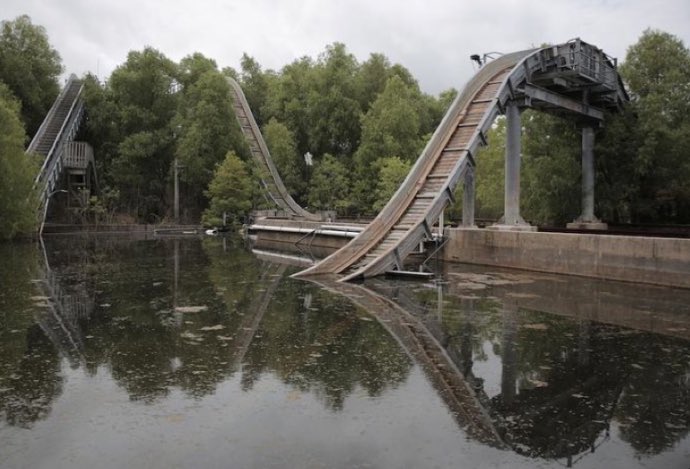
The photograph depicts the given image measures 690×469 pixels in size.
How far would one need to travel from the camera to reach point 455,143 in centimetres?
1975

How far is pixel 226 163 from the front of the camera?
141 ft

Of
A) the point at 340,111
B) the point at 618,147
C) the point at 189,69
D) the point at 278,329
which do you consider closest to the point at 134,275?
the point at 278,329

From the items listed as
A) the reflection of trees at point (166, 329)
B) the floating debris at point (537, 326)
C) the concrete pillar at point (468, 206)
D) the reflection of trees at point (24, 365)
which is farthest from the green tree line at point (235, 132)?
the reflection of trees at point (24, 365)

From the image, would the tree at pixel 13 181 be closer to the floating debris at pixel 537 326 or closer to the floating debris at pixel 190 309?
the floating debris at pixel 190 309

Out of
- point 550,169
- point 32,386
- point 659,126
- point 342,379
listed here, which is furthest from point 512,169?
point 32,386

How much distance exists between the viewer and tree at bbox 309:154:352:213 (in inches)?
1633

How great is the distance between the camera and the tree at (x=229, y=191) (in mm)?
42125

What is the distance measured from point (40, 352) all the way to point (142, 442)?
3686 mm

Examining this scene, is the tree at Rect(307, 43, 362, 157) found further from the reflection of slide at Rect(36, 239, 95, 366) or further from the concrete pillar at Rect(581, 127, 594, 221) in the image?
the reflection of slide at Rect(36, 239, 95, 366)

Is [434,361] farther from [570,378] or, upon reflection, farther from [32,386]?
[32,386]

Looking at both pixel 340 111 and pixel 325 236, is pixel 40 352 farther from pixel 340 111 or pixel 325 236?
pixel 340 111

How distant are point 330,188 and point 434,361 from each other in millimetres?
34281

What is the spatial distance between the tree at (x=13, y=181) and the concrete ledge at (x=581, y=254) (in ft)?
66.0

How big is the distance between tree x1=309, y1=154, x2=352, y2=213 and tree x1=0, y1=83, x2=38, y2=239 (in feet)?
59.7
